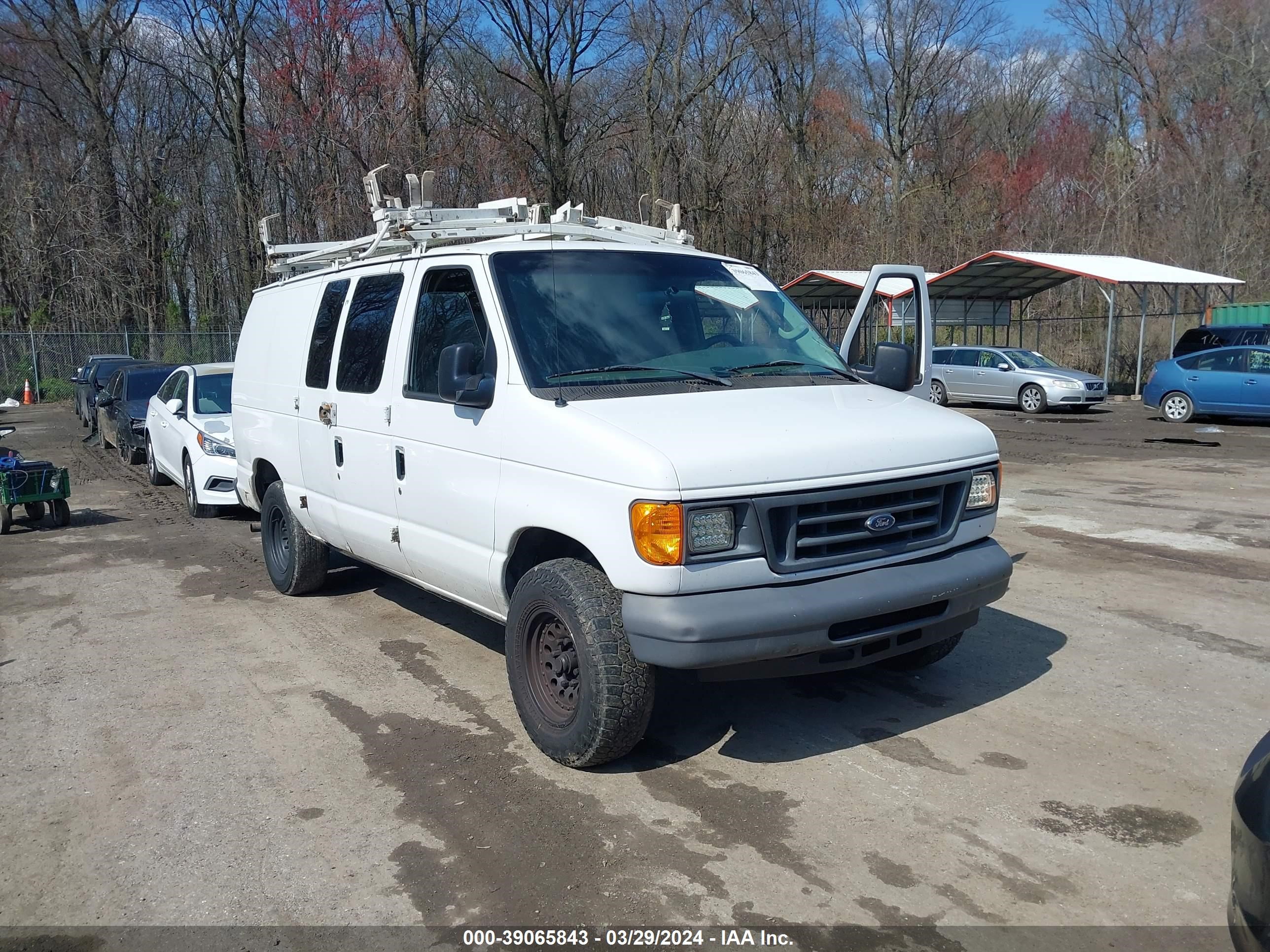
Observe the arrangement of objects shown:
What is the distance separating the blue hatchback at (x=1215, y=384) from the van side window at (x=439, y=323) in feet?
61.7

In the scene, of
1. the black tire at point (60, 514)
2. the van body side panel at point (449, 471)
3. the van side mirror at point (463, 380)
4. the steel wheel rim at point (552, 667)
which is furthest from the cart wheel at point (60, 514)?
the steel wheel rim at point (552, 667)

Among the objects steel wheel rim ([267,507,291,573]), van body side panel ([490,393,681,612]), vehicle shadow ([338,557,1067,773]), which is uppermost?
van body side panel ([490,393,681,612])

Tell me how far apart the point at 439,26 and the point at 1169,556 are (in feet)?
88.9

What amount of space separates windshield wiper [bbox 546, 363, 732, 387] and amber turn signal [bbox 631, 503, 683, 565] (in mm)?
985

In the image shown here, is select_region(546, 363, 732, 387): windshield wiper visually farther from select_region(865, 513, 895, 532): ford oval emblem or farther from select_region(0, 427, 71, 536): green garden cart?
select_region(0, 427, 71, 536): green garden cart

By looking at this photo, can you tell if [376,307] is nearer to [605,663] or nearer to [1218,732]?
[605,663]

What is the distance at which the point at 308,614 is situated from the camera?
7.18m

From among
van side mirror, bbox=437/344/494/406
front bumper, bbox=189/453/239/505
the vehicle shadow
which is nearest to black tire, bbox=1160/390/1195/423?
the vehicle shadow

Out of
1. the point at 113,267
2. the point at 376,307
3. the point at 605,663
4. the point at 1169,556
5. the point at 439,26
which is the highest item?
the point at 439,26

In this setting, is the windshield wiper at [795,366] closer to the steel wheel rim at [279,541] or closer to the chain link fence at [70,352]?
the steel wheel rim at [279,541]

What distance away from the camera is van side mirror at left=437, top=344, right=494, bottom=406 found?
4.75 metres

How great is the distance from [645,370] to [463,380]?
85 cm

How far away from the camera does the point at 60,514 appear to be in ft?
35.9

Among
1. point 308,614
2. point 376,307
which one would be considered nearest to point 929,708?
point 376,307
